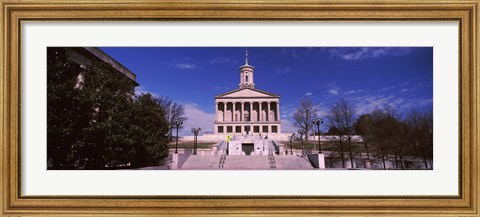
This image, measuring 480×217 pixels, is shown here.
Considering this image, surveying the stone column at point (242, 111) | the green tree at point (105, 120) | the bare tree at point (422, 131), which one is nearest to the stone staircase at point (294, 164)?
the bare tree at point (422, 131)

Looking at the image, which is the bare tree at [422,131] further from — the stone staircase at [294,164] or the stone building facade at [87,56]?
the stone building facade at [87,56]

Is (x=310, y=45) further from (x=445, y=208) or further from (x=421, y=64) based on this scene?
(x=445, y=208)

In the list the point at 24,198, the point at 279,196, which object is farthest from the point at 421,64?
the point at 24,198

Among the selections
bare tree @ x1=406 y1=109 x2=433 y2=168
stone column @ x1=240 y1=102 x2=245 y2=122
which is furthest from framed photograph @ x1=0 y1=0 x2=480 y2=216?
stone column @ x1=240 y1=102 x2=245 y2=122

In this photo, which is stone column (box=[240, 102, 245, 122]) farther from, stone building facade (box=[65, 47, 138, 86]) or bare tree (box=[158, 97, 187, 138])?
stone building facade (box=[65, 47, 138, 86])

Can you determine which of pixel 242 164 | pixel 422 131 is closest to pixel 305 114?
pixel 242 164

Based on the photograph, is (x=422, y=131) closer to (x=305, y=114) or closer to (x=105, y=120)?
(x=305, y=114)
